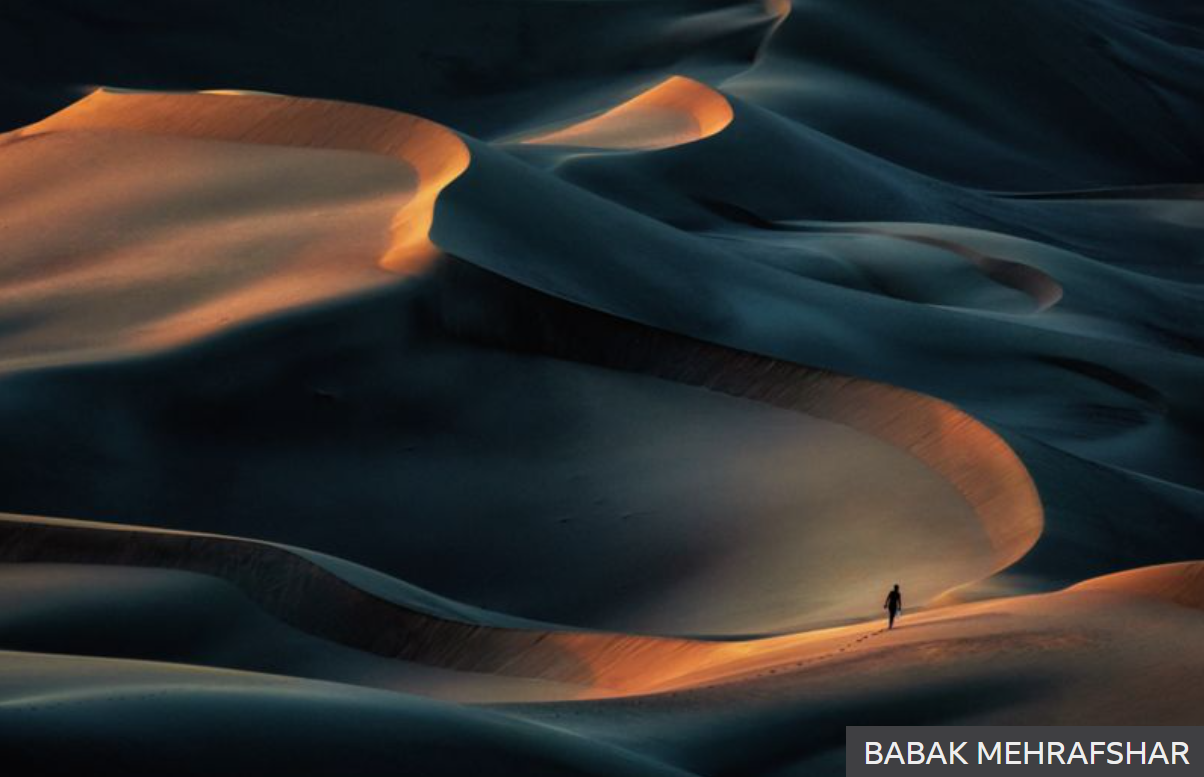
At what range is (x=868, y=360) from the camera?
13672mm

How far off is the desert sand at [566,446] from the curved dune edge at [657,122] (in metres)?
0.09

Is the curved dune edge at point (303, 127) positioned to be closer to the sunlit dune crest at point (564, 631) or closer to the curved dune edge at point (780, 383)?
the curved dune edge at point (780, 383)

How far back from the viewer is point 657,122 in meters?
19.9

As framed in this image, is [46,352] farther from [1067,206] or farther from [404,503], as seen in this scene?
[1067,206]

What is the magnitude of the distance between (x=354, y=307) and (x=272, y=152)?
9.82 ft

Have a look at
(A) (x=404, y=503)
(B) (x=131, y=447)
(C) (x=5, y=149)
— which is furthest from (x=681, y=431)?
(C) (x=5, y=149)

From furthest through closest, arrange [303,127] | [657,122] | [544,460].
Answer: [657,122], [303,127], [544,460]

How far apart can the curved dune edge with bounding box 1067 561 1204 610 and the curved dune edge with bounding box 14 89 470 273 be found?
5.87 metres

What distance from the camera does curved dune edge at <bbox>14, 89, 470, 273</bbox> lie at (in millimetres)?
14062

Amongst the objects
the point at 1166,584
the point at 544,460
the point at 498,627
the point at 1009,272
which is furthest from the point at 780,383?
the point at 1009,272

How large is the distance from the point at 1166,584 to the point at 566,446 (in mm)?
4532

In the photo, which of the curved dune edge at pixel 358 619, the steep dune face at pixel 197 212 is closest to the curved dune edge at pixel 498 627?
the curved dune edge at pixel 358 619

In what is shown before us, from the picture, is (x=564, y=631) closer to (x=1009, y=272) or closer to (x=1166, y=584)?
(x=1166, y=584)

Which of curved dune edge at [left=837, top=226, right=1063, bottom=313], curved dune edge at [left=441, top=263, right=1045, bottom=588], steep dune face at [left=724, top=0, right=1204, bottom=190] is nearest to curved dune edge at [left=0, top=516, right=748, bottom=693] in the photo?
curved dune edge at [left=441, top=263, right=1045, bottom=588]
